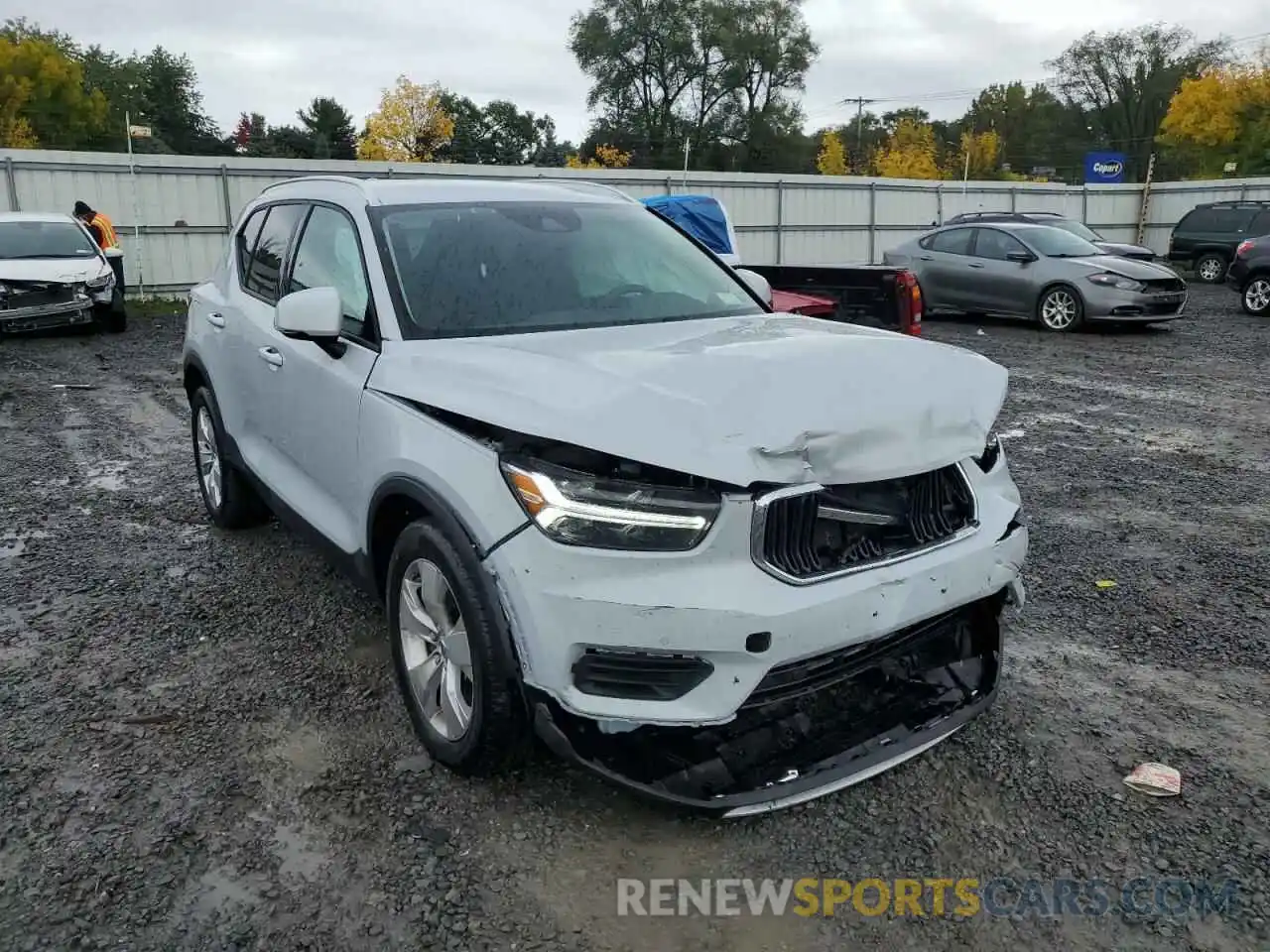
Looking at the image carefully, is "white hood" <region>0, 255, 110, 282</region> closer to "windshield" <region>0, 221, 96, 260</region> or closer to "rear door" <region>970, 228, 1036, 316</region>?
"windshield" <region>0, 221, 96, 260</region>

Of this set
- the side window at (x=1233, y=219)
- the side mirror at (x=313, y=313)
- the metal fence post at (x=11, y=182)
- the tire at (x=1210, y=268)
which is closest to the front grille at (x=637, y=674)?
the side mirror at (x=313, y=313)

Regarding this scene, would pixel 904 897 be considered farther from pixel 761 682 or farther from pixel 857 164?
pixel 857 164

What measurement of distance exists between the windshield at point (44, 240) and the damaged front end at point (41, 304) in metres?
0.63

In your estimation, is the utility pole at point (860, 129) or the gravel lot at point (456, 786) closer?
the gravel lot at point (456, 786)

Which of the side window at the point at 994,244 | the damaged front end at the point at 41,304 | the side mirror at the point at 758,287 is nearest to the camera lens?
the side mirror at the point at 758,287

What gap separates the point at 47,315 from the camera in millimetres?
12922

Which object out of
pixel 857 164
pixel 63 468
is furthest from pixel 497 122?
pixel 63 468

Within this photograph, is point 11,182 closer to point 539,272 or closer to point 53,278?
point 53,278

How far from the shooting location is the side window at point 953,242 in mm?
15312

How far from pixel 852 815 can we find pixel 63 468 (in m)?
6.16

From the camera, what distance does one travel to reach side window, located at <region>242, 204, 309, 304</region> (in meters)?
4.39

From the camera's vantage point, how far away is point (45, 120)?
185 feet

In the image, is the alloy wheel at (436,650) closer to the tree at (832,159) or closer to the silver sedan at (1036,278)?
the silver sedan at (1036,278)

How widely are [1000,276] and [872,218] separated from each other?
11.5 meters
